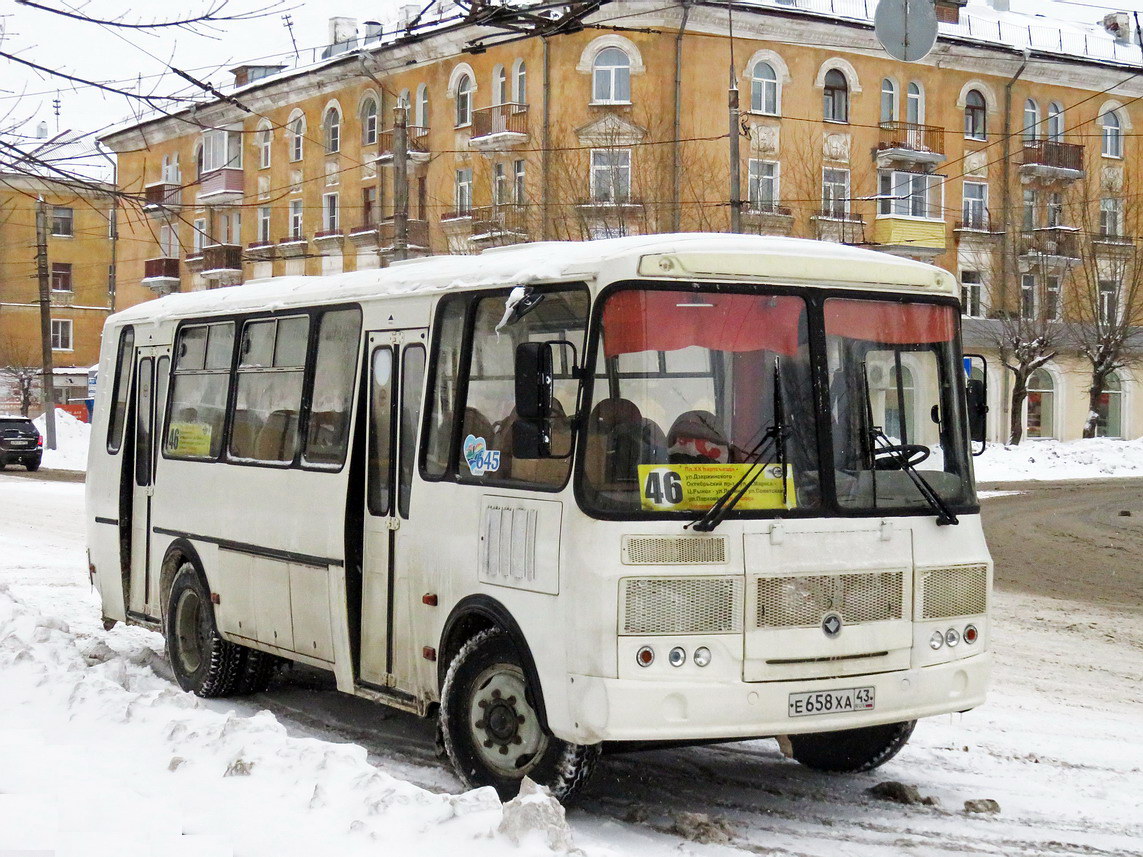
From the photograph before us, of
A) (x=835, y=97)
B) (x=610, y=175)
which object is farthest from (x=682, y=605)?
(x=835, y=97)

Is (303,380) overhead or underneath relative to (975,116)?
underneath

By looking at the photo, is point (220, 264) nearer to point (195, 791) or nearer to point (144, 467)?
point (144, 467)

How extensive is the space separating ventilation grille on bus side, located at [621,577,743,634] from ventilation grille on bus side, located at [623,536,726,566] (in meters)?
0.07

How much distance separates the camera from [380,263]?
163 ft

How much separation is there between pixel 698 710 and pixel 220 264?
180 ft

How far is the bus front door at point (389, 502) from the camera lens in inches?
327

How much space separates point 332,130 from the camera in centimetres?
5350

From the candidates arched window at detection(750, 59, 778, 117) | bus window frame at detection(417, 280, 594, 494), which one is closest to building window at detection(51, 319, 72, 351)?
arched window at detection(750, 59, 778, 117)

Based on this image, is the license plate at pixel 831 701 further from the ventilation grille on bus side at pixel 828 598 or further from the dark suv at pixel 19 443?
the dark suv at pixel 19 443

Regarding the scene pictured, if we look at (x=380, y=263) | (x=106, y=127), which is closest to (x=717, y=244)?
(x=106, y=127)

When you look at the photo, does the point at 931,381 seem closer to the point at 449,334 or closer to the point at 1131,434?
the point at 449,334

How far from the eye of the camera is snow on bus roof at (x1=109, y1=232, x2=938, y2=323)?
23.5 ft

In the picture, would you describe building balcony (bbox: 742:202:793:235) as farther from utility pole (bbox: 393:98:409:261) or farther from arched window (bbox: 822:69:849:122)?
utility pole (bbox: 393:98:409:261)

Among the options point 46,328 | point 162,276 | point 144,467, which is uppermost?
point 162,276
